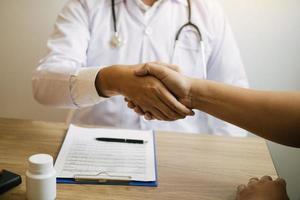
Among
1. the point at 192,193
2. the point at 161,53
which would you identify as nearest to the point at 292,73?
the point at 161,53

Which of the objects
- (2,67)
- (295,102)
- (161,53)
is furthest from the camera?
(2,67)

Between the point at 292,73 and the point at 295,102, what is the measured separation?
3.19ft

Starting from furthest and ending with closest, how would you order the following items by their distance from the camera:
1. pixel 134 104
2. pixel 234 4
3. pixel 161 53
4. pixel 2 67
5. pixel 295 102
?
1. pixel 2 67
2. pixel 234 4
3. pixel 161 53
4. pixel 134 104
5. pixel 295 102

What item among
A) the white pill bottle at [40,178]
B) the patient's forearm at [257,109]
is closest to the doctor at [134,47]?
the patient's forearm at [257,109]

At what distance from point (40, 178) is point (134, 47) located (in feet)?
2.55

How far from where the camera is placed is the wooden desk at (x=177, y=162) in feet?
2.71

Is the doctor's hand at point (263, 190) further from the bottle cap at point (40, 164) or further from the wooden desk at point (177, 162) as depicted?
the bottle cap at point (40, 164)

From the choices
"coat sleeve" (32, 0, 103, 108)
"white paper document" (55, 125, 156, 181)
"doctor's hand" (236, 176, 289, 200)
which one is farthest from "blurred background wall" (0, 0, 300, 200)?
"doctor's hand" (236, 176, 289, 200)

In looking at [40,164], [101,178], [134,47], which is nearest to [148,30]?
[134,47]

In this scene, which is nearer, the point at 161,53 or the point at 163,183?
the point at 163,183

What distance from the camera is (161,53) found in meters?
1.42

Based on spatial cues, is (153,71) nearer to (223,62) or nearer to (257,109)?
(257,109)

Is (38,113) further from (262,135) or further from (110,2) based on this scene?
(262,135)

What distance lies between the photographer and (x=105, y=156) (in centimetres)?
97
